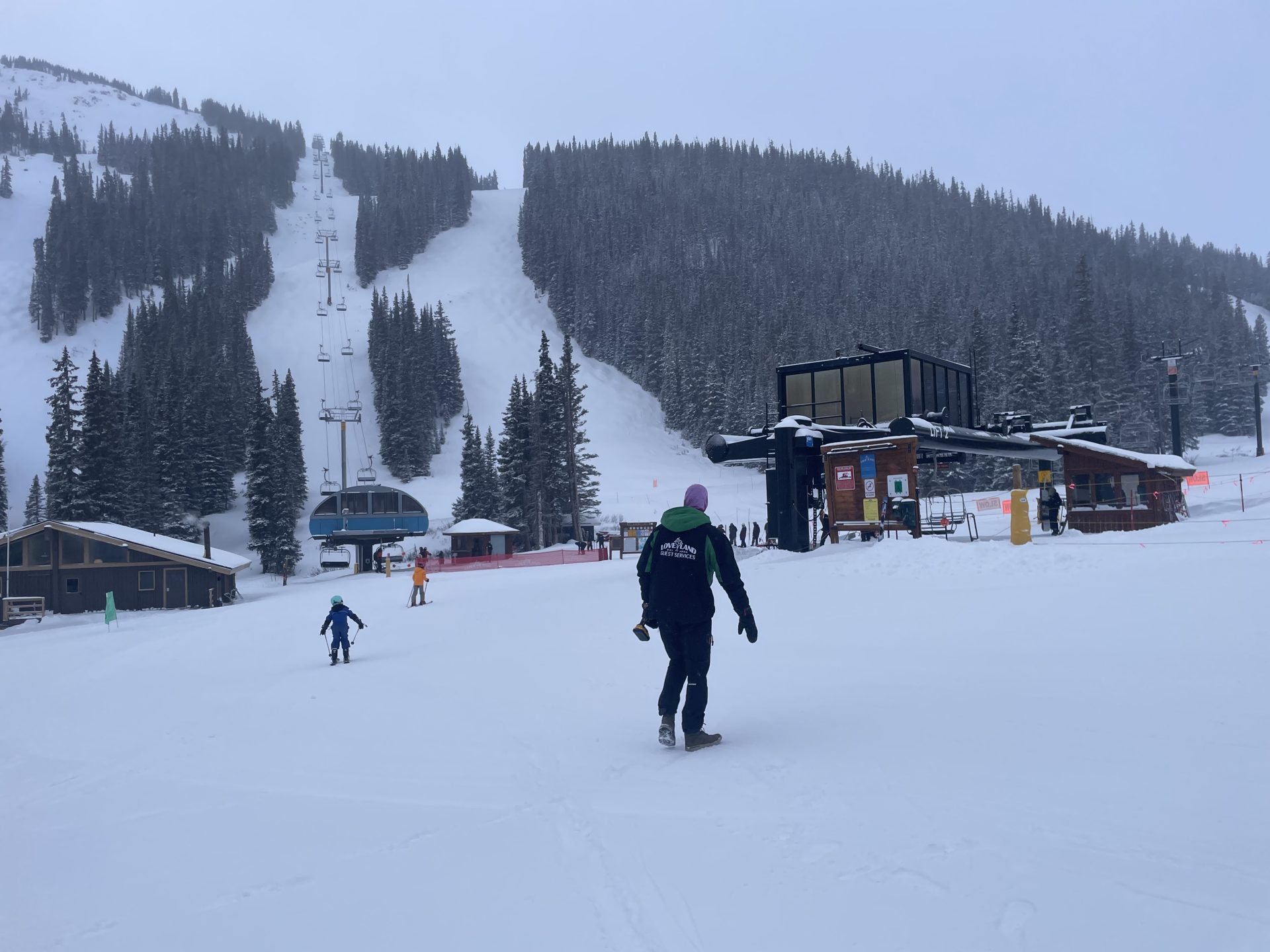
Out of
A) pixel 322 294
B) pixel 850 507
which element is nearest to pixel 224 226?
pixel 322 294

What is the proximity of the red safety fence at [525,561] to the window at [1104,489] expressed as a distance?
1870 cm

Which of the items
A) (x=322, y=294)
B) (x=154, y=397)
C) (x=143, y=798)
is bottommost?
(x=143, y=798)

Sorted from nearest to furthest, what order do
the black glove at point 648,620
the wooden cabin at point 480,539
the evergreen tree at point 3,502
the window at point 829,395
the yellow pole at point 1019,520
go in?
the black glove at point 648,620 < the yellow pole at point 1019,520 < the window at point 829,395 < the wooden cabin at point 480,539 < the evergreen tree at point 3,502

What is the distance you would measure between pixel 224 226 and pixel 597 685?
144645 mm

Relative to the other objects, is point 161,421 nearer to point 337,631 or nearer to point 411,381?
point 411,381

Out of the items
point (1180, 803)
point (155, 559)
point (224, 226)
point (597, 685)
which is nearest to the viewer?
point (1180, 803)

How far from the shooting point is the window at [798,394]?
28062mm

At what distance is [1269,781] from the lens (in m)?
4.29

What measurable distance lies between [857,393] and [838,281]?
9998 cm

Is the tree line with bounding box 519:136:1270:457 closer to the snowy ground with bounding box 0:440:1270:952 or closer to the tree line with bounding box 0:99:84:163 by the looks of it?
the snowy ground with bounding box 0:440:1270:952

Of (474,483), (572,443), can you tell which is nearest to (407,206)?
(474,483)

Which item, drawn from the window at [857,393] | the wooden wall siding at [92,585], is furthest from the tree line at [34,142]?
the window at [857,393]

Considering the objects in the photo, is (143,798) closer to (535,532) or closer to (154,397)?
(535,532)

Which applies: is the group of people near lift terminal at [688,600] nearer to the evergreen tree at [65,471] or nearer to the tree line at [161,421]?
the evergreen tree at [65,471]
